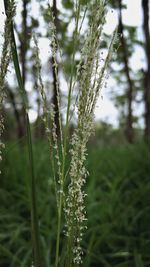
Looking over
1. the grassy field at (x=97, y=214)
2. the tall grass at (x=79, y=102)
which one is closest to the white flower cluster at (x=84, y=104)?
the tall grass at (x=79, y=102)

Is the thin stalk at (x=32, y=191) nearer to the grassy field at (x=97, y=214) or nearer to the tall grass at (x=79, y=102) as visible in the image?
the tall grass at (x=79, y=102)

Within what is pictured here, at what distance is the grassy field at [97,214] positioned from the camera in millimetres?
2521

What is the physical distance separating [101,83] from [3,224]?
222 cm

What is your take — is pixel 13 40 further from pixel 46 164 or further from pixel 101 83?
pixel 46 164

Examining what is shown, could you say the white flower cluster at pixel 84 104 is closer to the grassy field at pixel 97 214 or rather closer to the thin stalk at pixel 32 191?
the thin stalk at pixel 32 191

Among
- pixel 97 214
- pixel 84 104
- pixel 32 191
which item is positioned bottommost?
pixel 32 191

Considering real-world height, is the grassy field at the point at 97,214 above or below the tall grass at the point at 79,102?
above

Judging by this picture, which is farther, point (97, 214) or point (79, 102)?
point (97, 214)

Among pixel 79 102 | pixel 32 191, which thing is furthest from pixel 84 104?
pixel 32 191

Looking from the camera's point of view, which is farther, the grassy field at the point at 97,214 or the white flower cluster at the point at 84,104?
the grassy field at the point at 97,214

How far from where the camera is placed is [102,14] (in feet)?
2.87

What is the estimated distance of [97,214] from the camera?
3.03m

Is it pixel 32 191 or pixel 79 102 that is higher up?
pixel 79 102

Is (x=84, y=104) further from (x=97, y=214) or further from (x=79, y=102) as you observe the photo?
(x=97, y=214)
